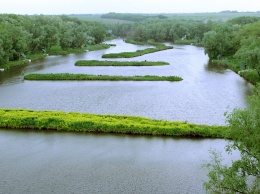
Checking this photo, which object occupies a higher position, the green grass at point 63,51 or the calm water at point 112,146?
the calm water at point 112,146

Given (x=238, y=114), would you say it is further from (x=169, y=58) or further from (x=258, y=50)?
(x=169, y=58)

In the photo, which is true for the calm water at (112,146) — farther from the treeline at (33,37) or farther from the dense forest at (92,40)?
the treeline at (33,37)

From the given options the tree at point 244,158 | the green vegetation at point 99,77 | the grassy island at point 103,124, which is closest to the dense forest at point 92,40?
the green vegetation at point 99,77

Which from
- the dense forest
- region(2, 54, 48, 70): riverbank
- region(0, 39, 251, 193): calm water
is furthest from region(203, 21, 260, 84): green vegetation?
region(2, 54, 48, 70): riverbank

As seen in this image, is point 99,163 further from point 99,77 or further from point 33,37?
point 33,37

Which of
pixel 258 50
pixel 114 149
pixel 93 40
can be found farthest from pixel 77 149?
pixel 93 40

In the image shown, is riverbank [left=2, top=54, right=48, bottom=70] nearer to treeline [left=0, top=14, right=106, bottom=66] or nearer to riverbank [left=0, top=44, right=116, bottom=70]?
riverbank [left=0, top=44, right=116, bottom=70]

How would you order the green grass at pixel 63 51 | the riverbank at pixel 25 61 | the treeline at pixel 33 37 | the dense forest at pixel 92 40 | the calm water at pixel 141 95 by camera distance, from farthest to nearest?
the green grass at pixel 63 51 → the treeline at pixel 33 37 → the riverbank at pixel 25 61 → the dense forest at pixel 92 40 → the calm water at pixel 141 95
